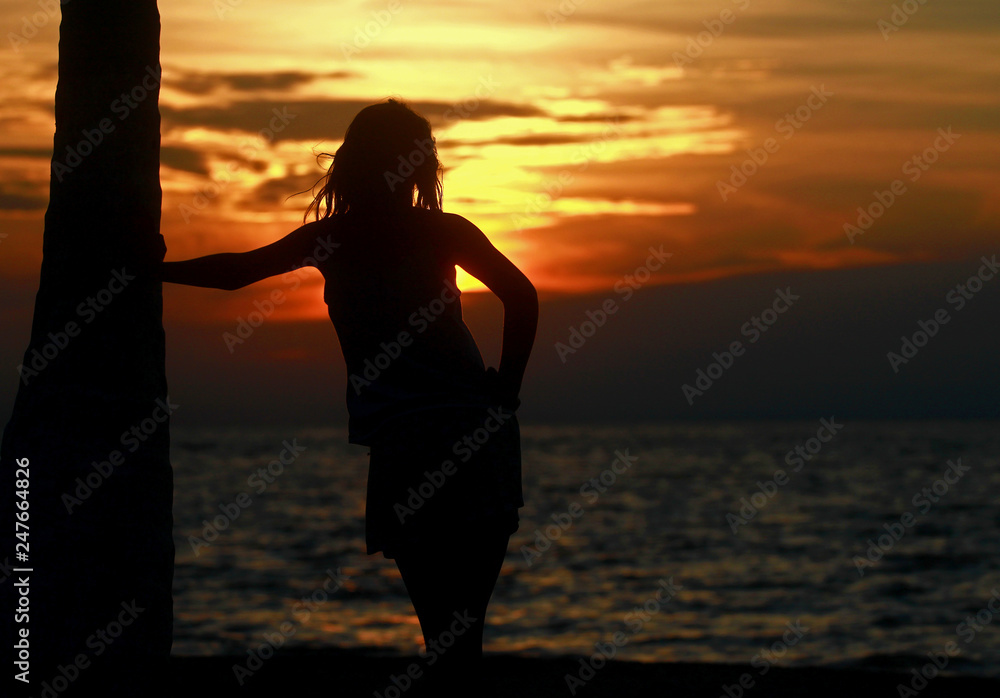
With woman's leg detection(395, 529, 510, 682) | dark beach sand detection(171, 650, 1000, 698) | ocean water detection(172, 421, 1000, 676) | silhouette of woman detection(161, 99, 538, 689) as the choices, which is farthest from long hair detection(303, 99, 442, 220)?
ocean water detection(172, 421, 1000, 676)

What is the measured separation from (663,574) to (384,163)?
2161 centimetres

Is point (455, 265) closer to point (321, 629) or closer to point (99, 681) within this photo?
point (99, 681)

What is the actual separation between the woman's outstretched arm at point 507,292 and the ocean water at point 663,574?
9843 millimetres

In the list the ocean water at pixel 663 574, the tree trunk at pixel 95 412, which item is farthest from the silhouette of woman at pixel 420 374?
the ocean water at pixel 663 574

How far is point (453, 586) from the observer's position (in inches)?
121

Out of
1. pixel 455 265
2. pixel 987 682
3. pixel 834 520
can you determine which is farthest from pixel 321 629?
pixel 834 520

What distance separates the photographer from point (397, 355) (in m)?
3.08

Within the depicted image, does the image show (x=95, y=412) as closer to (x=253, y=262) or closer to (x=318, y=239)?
(x=253, y=262)

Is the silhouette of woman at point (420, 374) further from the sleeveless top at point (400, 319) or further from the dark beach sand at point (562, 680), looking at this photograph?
the dark beach sand at point (562, 680)

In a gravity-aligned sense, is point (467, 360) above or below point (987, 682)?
above

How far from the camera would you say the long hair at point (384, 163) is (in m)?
3.14

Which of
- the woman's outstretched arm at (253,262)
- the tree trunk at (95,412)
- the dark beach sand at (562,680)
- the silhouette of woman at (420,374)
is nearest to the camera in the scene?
the silhouette of woman at (420,374)

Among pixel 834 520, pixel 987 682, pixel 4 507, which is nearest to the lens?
pixel 4 507

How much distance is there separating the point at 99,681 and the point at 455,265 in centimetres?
225
